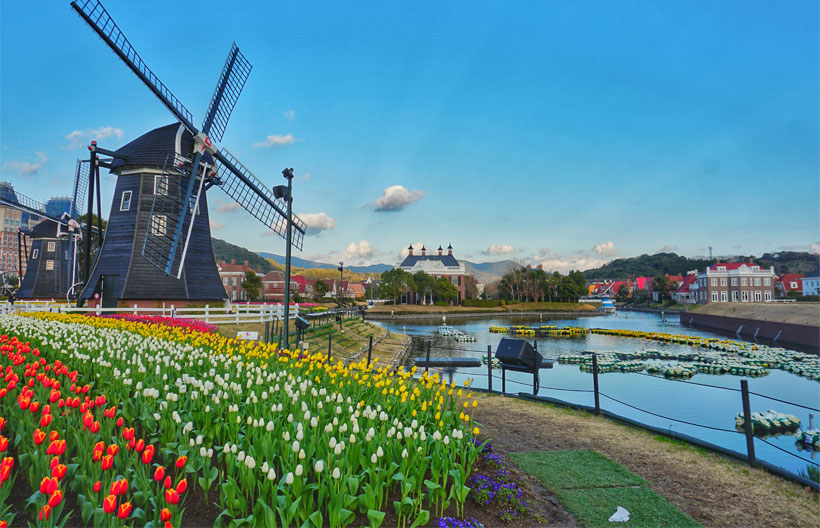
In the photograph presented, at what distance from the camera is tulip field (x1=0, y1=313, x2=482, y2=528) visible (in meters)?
3.15

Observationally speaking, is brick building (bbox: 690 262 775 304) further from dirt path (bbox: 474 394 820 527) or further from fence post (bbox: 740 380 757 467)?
fence post (bbox: 740 380 757 467)

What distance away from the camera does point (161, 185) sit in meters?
21.7

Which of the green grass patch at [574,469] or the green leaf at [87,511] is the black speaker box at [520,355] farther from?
the green leaf at [87,511]

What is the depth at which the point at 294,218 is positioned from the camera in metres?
26.1

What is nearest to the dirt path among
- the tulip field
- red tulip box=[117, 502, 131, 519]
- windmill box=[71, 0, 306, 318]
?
the tulip field

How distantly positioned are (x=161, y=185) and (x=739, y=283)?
93390 mm

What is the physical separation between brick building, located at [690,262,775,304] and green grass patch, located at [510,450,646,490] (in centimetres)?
9204

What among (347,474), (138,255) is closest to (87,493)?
(347,474)

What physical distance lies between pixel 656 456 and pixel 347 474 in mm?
4868

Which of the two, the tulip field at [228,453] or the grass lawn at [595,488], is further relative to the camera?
the grass lawn at [595,488]

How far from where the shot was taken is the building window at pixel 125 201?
2305 cm

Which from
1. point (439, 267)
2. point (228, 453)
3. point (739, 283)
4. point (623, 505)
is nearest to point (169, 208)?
point (228, 453)

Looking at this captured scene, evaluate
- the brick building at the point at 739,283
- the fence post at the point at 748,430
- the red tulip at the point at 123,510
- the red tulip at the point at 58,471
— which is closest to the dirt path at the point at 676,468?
the fence post at the point at 748,430

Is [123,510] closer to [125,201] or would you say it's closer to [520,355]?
[520,355]
